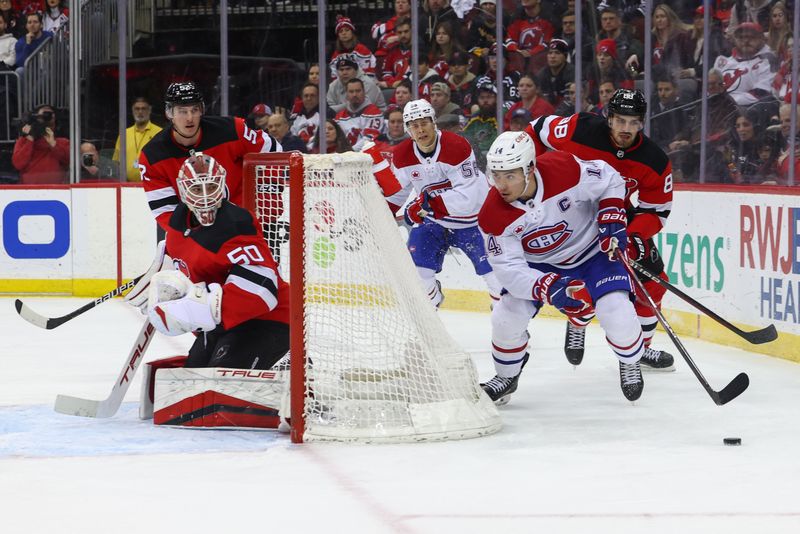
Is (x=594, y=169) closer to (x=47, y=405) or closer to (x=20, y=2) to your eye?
(x=47, y=405)

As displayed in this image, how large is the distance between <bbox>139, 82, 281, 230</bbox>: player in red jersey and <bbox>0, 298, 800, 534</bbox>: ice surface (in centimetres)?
73

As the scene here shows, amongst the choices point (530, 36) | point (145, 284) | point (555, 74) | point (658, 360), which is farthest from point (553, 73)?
point (145, 284)

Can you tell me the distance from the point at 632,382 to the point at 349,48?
434 centimetres

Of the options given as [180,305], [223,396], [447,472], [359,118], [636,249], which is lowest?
[447,472]

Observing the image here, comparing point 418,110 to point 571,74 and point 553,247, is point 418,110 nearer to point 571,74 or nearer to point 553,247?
point 553,247

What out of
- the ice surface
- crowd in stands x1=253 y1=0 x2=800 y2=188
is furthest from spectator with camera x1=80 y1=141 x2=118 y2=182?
the ice surface

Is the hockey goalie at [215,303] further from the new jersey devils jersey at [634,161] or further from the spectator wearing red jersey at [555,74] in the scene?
the spectator wearing red jersey at [555,74]

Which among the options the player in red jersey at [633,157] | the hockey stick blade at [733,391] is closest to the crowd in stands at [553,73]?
the player in red jersey at [633,157]

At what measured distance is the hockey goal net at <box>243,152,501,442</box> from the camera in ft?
11.2

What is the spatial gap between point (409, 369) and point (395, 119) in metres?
4.41

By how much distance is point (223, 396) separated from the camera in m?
3.59

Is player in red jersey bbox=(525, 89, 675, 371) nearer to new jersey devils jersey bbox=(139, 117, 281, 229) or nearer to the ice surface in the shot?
the ice surface

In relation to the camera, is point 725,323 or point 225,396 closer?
point 225,396

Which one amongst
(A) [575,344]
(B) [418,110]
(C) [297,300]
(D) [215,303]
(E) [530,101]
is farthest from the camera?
(E) [530,101]
